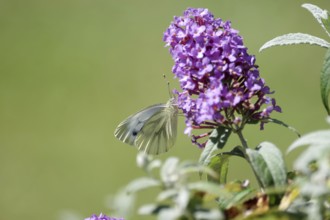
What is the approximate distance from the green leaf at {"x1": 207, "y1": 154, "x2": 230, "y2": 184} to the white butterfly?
0.46 metres

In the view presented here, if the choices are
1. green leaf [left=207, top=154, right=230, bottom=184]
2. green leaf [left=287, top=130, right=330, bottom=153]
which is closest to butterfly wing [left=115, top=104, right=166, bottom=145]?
green leaf [left=207, top=154, right=230, bottom=184]

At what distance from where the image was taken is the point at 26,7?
7.16 meters

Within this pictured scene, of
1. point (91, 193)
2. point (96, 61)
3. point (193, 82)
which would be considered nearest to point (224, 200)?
point (193, 82)

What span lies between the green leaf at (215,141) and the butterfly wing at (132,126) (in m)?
0.55

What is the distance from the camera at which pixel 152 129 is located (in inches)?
62.9

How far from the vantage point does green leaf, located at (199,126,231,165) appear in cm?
102

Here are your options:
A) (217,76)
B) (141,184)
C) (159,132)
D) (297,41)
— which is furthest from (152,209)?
(159,132)

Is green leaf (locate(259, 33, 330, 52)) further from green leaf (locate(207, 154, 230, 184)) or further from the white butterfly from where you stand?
the white butterfly

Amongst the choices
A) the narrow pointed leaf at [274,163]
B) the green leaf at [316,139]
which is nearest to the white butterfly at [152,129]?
the narrow pointed leaf at [274,163]

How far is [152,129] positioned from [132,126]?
54 mm

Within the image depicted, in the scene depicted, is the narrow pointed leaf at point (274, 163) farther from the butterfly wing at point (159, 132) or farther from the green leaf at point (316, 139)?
the butterfly wing at point (159, 132)

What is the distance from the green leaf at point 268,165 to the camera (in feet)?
2.80

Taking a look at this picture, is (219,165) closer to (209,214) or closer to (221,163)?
(221,163)

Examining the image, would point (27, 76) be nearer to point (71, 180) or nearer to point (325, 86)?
point (71, 180)
